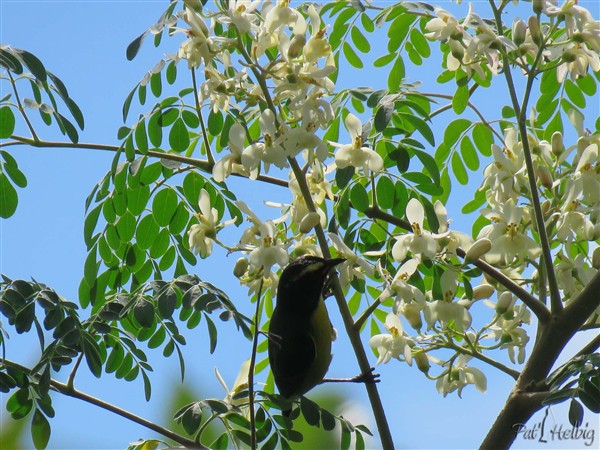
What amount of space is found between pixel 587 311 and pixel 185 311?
1.06 metres

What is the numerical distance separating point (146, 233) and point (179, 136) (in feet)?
1.10

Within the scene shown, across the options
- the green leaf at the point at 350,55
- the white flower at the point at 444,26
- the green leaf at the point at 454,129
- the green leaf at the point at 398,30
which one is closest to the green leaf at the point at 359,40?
the green leaf at the point at 350,55

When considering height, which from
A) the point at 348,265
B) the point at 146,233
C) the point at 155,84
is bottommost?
the point at 348,265

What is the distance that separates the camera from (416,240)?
2143mm

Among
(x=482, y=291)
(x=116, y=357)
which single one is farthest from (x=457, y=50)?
(x=116, y=357)

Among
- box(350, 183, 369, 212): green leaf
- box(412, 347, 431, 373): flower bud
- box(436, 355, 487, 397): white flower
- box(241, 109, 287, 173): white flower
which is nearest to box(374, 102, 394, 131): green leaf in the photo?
box(350, 183, 369, 212): green leaf

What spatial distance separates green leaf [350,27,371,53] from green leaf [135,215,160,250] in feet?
2.90

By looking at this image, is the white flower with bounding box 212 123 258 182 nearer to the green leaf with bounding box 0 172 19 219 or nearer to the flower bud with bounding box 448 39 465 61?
the flower bud with bounding box 448 39 465 61

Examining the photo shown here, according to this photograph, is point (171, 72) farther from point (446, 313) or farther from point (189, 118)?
point (446, 313)

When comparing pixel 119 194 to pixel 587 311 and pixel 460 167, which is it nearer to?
pixel 460 167

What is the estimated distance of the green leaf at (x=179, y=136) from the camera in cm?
266

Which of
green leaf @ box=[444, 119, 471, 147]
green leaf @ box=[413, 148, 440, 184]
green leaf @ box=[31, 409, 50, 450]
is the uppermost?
green leaf @ box=[444, 119, 471, 147]

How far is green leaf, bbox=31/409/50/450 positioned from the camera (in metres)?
2.12

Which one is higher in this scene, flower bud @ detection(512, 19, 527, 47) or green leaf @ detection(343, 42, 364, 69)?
green leaf @ detection(343, 42, 364, 69)
